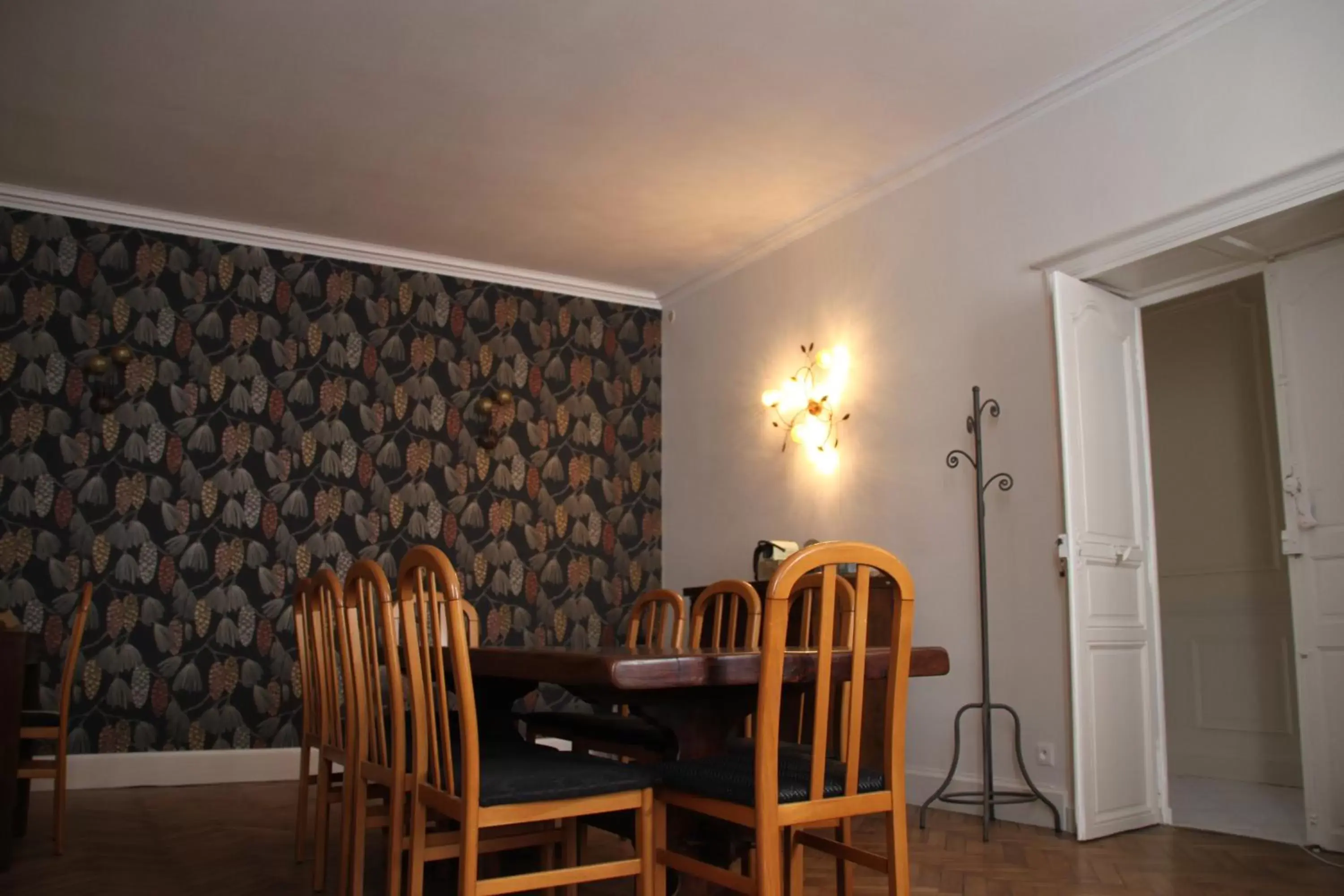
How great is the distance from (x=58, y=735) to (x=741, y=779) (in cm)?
280

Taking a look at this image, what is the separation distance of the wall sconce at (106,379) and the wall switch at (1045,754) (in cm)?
464

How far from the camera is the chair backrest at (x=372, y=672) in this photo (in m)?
2.41

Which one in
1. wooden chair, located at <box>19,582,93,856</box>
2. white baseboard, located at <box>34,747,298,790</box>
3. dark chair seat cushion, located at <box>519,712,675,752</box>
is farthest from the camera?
white baseboard, located at <box>34,747,298,790</box>

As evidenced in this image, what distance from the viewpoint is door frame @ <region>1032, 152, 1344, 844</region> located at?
11.1 ft

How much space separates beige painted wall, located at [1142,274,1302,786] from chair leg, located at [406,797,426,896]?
181 inches

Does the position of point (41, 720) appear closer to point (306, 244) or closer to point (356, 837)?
point (356, 837)

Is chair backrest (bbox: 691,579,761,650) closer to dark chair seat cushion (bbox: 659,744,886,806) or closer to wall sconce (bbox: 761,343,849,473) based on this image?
dark chair seat cushion (bbox: 659,744,886,806)

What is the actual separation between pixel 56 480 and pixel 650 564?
3.32 m

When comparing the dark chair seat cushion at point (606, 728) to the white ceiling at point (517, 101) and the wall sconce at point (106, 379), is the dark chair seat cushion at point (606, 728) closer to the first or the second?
the white ceiling at point (517, 101)

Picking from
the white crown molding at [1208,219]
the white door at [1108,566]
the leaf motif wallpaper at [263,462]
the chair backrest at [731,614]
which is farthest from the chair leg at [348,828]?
the white crown molding at [1208,219]

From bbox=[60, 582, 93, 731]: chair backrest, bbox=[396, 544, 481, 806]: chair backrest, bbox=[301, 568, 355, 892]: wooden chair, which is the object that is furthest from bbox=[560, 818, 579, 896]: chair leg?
bbox=[60, 582, 93, 731]: chair backrest

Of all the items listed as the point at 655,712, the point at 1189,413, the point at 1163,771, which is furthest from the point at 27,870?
the point at 1189,413

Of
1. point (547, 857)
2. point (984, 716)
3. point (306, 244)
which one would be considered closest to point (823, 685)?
point (547, 857)

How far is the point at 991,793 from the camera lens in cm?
392
